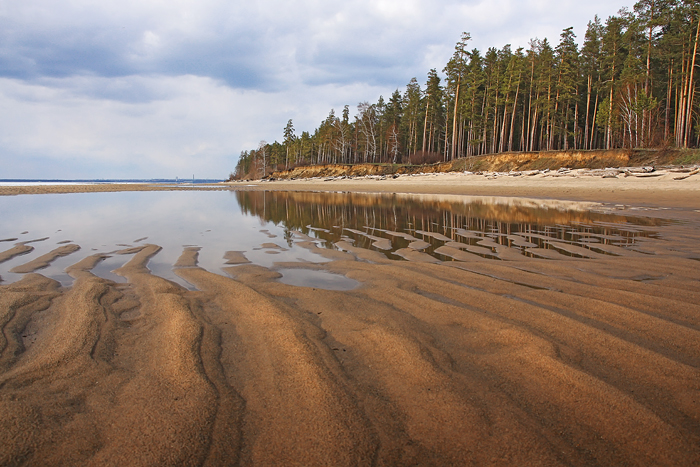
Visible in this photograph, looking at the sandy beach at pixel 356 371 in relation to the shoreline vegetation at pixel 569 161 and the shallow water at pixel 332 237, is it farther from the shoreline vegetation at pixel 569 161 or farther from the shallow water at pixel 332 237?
the shoreline vegetation at pixel 569 161

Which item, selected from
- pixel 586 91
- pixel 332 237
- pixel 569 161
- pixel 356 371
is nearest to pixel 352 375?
pixel 356 371

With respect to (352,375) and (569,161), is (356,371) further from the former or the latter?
(569,161)

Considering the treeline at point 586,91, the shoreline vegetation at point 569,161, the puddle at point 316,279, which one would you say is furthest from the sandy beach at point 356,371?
the treeline at point 586,91

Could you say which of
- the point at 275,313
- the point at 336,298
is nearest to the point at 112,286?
the point at 275,313

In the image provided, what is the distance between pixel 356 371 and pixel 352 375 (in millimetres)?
53

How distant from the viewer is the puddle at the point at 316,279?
3912 millimetres

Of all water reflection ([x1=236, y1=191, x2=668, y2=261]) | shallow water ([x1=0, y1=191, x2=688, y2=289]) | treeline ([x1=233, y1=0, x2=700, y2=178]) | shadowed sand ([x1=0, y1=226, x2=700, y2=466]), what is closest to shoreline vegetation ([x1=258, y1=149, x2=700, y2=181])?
treeline ([x1=233, y1=0, x2=700, y2=178])

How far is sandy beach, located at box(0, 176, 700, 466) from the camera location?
1458 mm

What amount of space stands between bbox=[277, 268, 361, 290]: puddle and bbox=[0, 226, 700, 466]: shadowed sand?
0.32m

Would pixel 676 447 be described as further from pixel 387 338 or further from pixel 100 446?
pixel 100 446

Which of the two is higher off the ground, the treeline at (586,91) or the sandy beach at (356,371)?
the treeline at (586,91)

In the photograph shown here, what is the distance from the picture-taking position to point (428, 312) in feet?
9.80

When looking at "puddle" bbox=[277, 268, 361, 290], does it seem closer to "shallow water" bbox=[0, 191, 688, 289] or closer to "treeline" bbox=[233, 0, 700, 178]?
"shallow water" bbox=[0, 191, 688, 289]

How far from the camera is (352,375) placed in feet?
6.61
